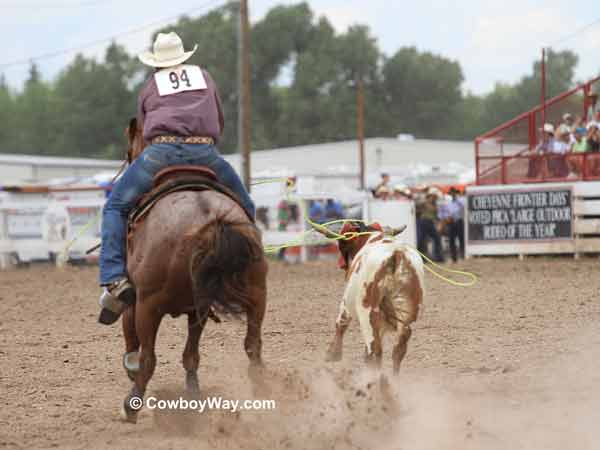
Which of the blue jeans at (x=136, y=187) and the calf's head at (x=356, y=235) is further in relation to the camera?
the calf's head at (x=356, y=235)

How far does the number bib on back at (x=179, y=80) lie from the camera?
6.29 m

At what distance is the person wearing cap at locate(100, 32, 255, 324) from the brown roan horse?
195 millimetres

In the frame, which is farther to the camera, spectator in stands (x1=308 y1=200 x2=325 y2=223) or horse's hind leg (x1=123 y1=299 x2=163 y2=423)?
spectator in stands (x1=308 y1=200 x2=325 y2=223)

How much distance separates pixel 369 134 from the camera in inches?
2864

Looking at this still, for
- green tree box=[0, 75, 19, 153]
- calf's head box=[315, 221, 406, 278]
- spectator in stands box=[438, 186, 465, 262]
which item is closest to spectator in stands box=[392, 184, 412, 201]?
spectator in stands box=[438, 186, 465, 262]

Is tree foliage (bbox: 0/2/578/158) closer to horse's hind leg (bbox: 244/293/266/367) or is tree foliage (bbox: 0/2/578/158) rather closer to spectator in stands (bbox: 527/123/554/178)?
spectator in stands (bbox: 527/123/554/178)

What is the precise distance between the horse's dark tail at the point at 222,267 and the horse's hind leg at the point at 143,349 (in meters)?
0.37

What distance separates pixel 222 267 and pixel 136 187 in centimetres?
103

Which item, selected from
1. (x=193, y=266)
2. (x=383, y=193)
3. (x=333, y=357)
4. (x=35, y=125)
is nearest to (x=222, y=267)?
(x=193, y=266)

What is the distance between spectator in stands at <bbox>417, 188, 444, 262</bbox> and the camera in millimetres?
19484

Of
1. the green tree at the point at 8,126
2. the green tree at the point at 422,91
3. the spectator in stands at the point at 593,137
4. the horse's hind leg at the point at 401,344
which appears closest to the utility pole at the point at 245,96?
the spectator in stands at the point at 593,137

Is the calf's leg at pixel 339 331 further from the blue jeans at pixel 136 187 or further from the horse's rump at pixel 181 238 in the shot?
the horse's rump at pixel 181 238

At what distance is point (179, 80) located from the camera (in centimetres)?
634

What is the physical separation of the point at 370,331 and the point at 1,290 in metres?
10.9
